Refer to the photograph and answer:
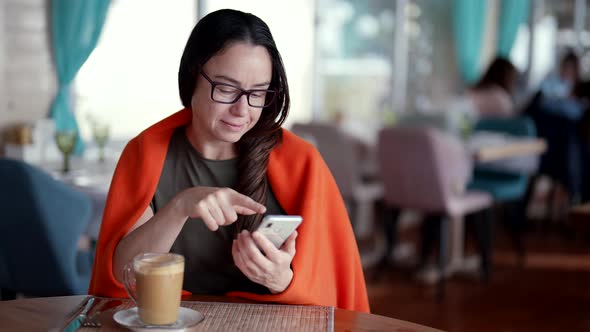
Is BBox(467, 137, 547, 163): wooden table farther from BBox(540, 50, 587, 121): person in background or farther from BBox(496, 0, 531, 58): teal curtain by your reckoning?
BBox(496, 0, 531, 58): teal curtain

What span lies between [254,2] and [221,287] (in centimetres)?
356

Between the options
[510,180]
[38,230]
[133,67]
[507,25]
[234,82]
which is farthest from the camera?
[507,25]

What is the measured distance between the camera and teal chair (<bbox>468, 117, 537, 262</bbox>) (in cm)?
456

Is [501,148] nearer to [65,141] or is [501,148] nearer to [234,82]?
[65,141]

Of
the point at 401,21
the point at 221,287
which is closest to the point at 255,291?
the point at 221,287

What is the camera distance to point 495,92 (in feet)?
18.1

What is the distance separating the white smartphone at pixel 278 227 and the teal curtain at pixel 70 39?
2.41m

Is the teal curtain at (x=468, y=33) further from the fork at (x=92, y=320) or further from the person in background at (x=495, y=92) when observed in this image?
the fork at (x=92, y=320)

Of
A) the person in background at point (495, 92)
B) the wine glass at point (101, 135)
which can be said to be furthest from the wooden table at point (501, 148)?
the wine glass at point (101, 135)

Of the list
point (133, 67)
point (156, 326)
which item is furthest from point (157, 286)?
point (133, 67)

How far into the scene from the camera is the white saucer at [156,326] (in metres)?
1.02

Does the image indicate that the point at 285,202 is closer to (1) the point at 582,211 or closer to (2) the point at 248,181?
(2) the point at 248,181

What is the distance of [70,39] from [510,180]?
116 inches

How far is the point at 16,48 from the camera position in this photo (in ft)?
10.8
